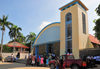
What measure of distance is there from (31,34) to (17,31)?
10.00m

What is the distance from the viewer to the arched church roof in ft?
71.5

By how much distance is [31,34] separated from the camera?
53594mm

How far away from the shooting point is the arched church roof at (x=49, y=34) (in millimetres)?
21781

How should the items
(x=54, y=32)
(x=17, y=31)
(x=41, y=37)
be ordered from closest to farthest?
1. (x=54, y=32)
2. (x=41, y=37)
3. (x=17, y=31)

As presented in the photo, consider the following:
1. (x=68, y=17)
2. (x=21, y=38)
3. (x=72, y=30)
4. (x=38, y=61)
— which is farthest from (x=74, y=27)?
(x=21, y=38)

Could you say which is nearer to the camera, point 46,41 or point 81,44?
point 81,44

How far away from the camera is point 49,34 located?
23.6 meters

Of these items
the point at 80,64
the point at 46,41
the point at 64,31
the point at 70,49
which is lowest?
the point at 80,64

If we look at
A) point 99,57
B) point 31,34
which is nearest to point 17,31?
point 31,34

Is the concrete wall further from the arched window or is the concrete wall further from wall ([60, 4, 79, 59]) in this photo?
the arched window

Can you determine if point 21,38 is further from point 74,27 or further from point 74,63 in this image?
point 74,63

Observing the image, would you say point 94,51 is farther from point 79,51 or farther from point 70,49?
point 70,49

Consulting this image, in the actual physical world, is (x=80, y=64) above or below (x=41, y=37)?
below

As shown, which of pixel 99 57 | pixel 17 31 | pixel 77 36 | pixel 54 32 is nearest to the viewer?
pixel 99 57
